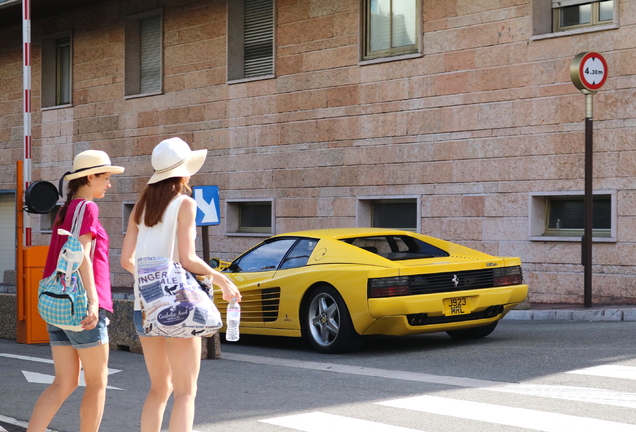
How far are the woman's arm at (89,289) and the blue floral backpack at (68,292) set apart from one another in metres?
0.02

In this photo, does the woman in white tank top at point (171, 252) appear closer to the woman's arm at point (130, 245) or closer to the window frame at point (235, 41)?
the woman's arm at point (130, 245)

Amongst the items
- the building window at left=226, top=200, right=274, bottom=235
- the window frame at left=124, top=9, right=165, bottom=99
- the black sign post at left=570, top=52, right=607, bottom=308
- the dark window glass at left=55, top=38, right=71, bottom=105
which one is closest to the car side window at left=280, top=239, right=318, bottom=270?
the black sign post at left=570, top=52, right=607, bottom=308

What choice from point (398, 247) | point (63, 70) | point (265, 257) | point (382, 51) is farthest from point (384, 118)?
point (63, 70)

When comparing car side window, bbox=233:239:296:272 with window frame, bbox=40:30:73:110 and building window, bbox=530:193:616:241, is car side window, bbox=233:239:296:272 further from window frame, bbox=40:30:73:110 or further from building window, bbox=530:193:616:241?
window frame, bbox=40:30:73:110

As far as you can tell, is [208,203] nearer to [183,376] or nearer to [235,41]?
[183,376]

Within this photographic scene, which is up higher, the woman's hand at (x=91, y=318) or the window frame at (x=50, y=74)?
the window frame at (x=50, y=74)

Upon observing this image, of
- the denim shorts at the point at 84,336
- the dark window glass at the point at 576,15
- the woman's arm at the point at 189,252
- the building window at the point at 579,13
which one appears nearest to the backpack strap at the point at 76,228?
the denim shorts at the point at 84,336

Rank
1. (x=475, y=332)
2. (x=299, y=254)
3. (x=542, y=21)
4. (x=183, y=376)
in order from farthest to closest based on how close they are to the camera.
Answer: (x=542, y=21) < (x=475, y=332) < (x=299, y=254) < (x=183, y=376)

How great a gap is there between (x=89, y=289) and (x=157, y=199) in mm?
628

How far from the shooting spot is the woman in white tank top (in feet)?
15.9

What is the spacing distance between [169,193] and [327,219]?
14.2m

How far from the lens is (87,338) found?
205 inches

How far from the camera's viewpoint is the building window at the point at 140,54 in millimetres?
23344

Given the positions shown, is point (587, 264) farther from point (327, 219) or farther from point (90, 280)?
point (90, 280)
